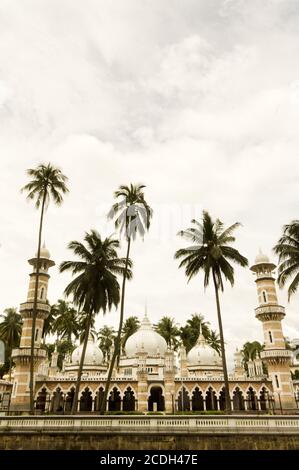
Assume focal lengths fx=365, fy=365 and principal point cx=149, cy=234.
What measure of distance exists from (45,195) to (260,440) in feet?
88.9

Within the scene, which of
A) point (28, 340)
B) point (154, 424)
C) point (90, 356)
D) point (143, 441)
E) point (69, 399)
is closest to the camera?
point (143, 441)

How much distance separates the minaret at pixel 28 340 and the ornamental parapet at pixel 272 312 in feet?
87.0

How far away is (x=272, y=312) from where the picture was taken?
147 feet

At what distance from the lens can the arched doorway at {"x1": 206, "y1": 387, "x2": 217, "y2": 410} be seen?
47984 mm

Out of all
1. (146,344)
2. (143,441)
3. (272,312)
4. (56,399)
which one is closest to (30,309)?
(56,399)

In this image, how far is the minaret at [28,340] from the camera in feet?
135

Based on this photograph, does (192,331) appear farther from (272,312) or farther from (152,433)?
(152,433)

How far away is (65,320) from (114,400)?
20103 mm

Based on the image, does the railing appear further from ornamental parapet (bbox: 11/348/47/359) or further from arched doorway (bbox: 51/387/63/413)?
arched doorway (bbox: 51/387/63/413)

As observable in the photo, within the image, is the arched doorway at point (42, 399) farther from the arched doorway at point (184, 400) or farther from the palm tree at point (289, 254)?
the palm tree at point (289, 254)

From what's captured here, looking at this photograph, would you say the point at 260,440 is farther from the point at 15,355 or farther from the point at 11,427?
the point at 15,355

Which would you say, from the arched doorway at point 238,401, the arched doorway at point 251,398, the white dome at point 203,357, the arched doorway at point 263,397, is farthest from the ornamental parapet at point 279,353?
the white dome at point 203,357

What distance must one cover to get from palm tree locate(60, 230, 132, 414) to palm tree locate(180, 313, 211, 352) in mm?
44201

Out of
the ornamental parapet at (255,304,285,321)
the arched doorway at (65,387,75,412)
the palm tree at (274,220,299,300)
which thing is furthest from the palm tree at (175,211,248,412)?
the arched doorway at (65,387,75,412)
